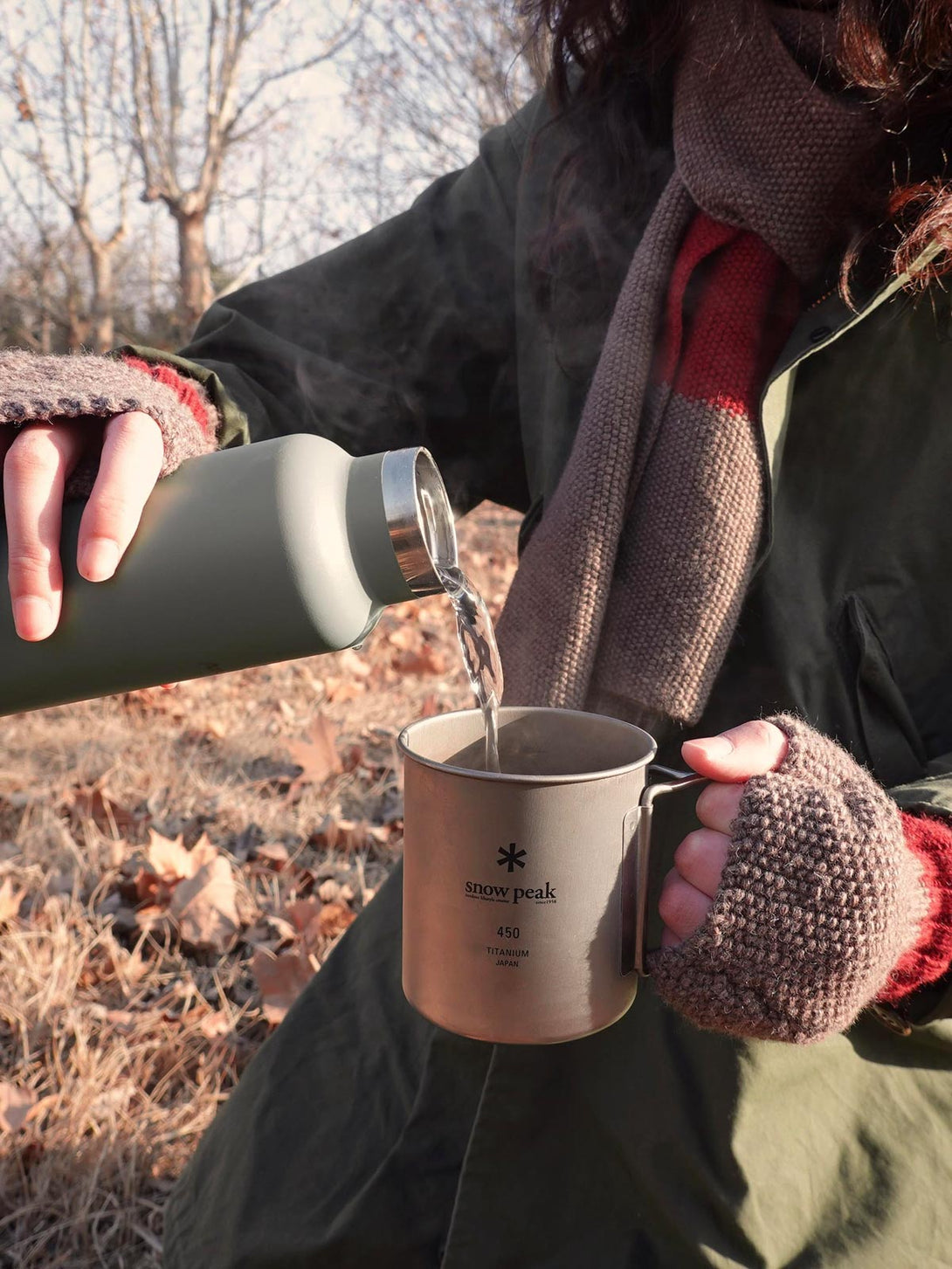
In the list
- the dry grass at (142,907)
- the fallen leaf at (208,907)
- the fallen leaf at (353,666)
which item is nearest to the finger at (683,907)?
the dry grass at (142,907)

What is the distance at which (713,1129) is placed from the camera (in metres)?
1.15

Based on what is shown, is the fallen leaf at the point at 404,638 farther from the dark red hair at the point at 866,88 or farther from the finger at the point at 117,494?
the finger at the point at 117,494

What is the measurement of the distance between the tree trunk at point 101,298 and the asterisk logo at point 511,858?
8.93 meters

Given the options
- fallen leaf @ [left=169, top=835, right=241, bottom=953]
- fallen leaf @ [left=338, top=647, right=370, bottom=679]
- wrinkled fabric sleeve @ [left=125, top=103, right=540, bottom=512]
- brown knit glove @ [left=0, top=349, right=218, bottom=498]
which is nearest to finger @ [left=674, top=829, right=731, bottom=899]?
brown knit glove @ [left=0, top=349, right=218, bottom=498]

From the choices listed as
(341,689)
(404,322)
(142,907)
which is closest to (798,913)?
(404,322)

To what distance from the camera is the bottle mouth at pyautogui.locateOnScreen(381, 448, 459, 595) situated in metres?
0.85

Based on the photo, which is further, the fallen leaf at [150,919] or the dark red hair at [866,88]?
the fallen leaf at [150,919]

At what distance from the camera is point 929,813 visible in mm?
1049

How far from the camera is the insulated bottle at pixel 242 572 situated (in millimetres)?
847

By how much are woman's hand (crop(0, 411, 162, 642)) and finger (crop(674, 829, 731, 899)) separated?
0.55m

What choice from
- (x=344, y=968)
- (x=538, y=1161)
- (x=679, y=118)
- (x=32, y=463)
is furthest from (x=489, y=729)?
(x=679, y=118)

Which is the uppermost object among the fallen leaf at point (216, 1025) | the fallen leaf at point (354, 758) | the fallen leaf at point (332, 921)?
the fallen leaf at point (354, 758)

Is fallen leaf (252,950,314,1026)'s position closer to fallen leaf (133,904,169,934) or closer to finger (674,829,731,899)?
fallen leaf (133,904,169,934)

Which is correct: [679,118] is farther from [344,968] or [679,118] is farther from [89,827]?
[89,827]
